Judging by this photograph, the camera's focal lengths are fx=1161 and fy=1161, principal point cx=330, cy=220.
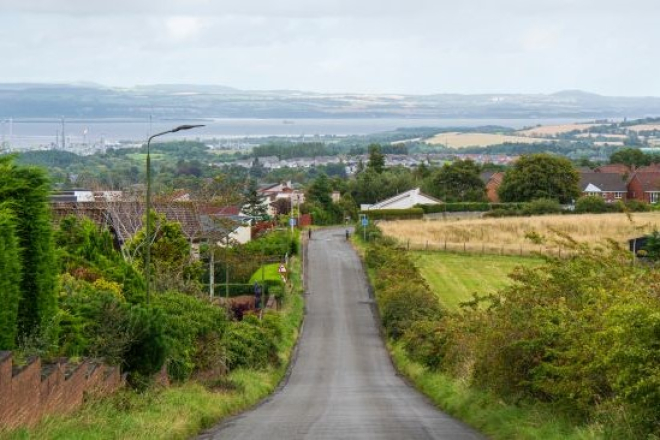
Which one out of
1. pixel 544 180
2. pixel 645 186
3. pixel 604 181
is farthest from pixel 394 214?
pixel 604 181

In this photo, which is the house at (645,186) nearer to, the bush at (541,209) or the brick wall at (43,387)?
the bush at (541,209)

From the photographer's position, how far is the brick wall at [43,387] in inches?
604

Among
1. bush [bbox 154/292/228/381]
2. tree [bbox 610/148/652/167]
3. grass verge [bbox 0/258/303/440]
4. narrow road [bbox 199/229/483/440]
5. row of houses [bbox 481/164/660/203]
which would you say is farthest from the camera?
tree [bbox 610/148/652/167]

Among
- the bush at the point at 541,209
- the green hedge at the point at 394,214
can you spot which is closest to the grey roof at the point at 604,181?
the bush at the point at 541,209

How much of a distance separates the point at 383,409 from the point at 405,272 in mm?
33703

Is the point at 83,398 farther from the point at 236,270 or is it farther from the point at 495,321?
the point at 236,270

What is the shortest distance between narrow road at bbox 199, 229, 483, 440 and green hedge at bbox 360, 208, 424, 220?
1364 inches

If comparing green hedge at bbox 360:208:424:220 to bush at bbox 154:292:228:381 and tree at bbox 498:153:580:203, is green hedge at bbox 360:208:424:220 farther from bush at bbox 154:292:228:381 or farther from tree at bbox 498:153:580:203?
bush at bbox 154:292:228:381

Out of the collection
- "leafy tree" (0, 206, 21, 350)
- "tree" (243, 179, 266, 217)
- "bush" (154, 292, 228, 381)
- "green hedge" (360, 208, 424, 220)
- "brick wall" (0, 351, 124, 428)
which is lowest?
"green hedge" (360, 208, 424, 220)

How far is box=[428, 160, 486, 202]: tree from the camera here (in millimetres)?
130500

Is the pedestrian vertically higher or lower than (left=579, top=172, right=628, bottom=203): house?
higher

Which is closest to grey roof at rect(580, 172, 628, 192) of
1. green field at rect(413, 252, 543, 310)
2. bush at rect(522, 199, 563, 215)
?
bush at rect(522, 199, 563, 215)

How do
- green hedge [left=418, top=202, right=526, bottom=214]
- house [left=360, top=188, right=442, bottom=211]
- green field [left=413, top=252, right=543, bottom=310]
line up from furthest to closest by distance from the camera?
house [left=360, top=188, right=442, bottom=211], green hedge [left=418, top=202, right=526, bottom=214], green field [left=413, top=252, right=543, bottom=310]

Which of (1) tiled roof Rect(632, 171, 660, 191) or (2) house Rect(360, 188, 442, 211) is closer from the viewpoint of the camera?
(2) house Rect(360, 188, 442, 211)
